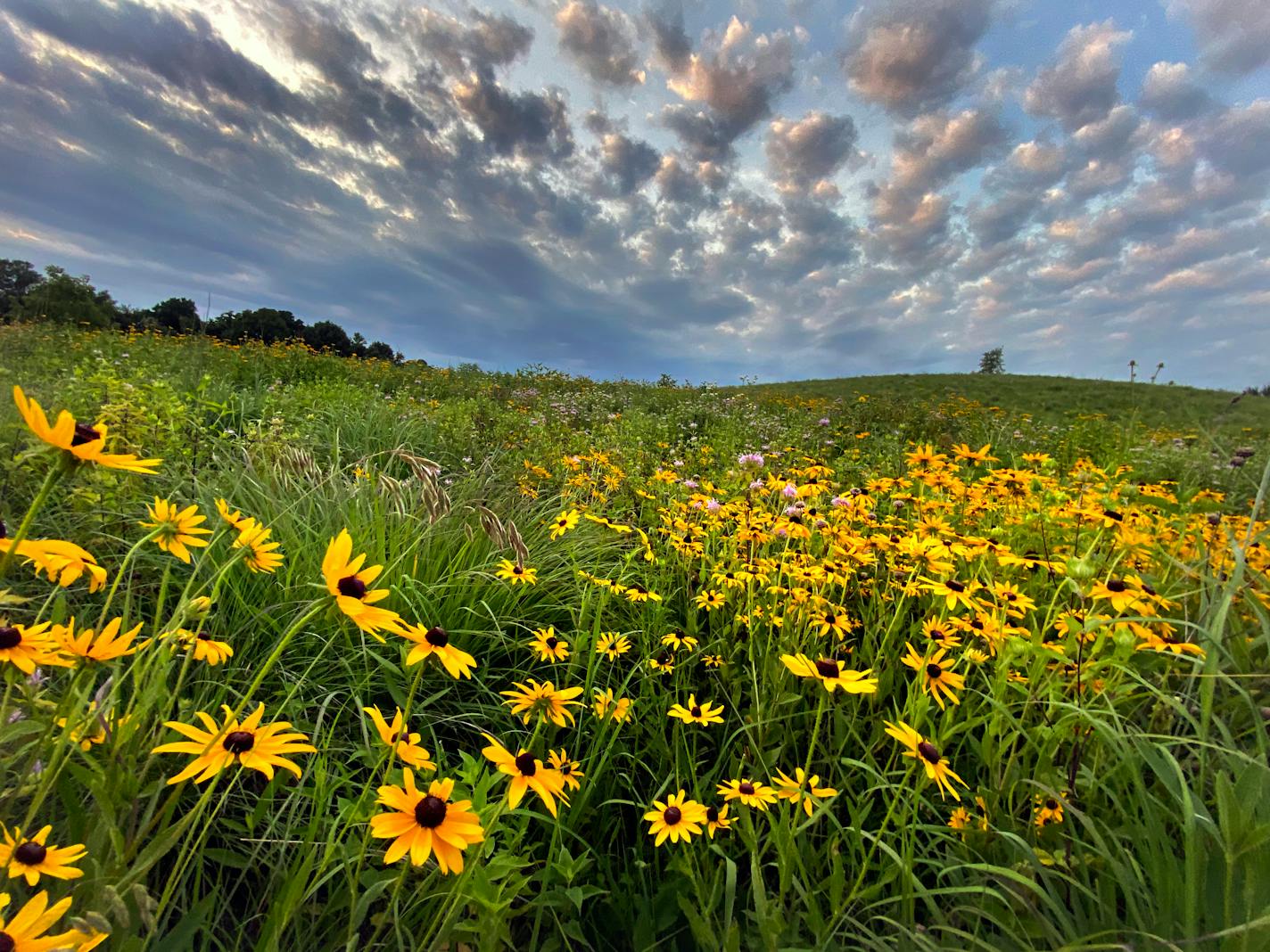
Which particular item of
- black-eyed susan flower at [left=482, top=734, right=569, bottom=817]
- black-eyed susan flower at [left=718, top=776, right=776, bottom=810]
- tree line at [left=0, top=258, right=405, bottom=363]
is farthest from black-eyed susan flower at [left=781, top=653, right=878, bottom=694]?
tree line at [left=0, top=258, right=405, bottom=363]

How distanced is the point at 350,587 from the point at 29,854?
1.61 feet

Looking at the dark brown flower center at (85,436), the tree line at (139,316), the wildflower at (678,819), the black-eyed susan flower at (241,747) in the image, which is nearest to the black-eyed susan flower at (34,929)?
the black-eyed susan flower at (241,747)

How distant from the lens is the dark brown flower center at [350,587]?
78 centimetres

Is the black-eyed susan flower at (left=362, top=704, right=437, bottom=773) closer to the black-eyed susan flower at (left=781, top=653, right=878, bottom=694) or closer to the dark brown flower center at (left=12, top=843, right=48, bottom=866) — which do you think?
the dark brown flower center at (left=12, top=843, right=48, bottom=866)

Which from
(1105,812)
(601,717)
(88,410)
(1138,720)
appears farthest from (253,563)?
(88,410)

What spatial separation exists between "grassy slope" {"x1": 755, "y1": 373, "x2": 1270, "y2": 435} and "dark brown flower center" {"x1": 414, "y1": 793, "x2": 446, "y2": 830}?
41.1 feet

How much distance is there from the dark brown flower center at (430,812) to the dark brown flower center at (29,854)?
0.46 metres

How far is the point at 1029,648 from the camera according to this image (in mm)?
1484

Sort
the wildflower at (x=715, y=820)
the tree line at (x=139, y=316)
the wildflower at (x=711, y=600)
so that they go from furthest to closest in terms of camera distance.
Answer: the tree line at (x=139, y=316), the wildflower at (x=711, y=600), the wildflower at (x=715, y=820)

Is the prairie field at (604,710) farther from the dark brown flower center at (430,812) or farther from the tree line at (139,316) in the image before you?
the tree line at (139,316)

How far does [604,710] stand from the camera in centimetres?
161

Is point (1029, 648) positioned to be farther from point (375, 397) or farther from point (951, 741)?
point (375, 397)

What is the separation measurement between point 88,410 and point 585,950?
4130mm

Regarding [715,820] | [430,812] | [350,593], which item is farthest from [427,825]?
[715,820]
